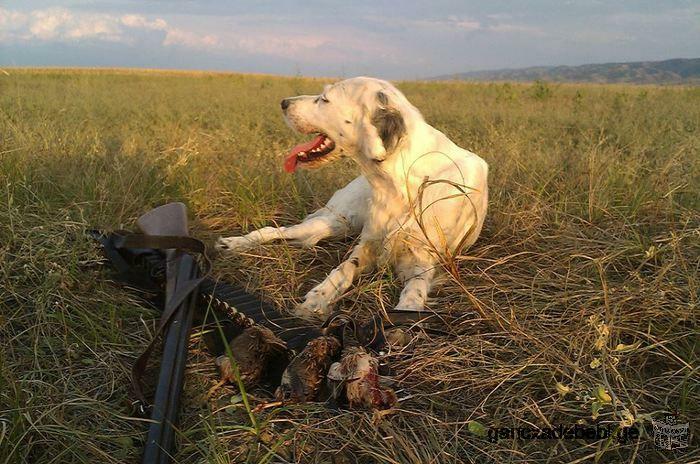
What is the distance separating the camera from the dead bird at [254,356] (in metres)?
2.03

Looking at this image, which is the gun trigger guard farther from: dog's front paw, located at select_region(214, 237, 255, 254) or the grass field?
dog's front paw, located at select_region(214, 237, 255, 254)

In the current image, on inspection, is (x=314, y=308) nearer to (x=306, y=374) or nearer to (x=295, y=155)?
(x=306, y=374)

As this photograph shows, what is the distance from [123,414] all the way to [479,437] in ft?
3.96

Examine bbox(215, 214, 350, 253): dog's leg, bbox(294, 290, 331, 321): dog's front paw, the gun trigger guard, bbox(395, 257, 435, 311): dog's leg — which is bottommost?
bbox(294, 290, 331, 321): dog's front paw

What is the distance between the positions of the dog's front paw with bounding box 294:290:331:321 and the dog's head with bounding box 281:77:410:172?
804 mm

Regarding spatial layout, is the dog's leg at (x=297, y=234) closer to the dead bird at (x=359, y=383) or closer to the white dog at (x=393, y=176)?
the white dog at (x=393, y=176)

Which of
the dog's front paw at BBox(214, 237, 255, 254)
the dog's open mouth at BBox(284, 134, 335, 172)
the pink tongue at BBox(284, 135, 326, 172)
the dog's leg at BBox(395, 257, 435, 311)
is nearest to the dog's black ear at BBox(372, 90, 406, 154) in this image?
the dog's open mouth at BBox(284, 134, 335, 172)

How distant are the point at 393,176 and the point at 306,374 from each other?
1.42 meters

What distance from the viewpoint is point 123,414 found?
1.87m

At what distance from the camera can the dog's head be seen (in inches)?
113

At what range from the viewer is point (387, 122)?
9.35 ft

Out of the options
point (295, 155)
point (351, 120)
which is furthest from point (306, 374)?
point (295, 155)

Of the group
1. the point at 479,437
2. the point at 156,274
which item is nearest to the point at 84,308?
the point at 156,274

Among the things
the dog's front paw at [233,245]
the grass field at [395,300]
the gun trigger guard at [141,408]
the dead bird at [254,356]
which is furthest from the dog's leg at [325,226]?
the gun trigger guard at [141,408]
